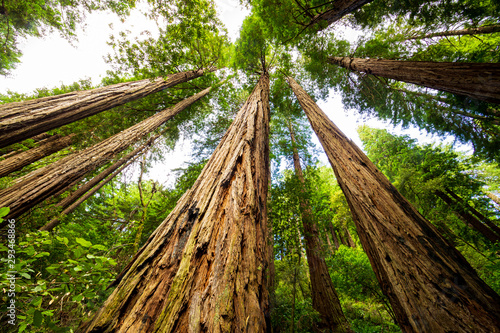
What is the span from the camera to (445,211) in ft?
15.0

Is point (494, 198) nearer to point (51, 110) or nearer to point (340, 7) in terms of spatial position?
point (340, 7)

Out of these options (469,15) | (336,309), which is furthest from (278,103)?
(336,309)

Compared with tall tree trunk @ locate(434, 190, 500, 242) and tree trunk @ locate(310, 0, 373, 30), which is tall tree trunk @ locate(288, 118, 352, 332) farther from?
tree trunk @ locate(310, 0, 373, 30)

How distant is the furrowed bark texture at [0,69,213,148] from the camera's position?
2.02 m

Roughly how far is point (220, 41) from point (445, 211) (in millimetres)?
9542

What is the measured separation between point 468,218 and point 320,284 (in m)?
4.89

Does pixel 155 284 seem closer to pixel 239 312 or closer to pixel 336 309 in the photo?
pixel 239 312

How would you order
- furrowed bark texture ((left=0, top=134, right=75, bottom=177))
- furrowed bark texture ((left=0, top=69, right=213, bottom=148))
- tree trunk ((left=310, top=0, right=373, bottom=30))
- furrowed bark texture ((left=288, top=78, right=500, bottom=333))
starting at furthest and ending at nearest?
tree trunk ((left=310, top=0, right=373, bottom=30)), furrowed bark texture ((left=0, top=134, right=75, bottom=177)), furrowed bark texture ((left=0, top=69, right=213, bottom=148)), furrowed bark texture ((left=288, top=78, right=500, bottom=333))

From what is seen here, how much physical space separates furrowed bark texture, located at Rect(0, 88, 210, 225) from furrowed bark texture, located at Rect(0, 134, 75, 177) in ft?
3.27

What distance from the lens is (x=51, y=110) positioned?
7.70 ft

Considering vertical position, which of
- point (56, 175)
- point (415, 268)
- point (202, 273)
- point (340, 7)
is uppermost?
point (340, 7)

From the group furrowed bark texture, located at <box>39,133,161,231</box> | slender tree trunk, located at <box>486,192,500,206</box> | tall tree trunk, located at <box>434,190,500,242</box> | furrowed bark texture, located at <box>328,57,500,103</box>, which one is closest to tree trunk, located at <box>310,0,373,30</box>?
furrowed bark texture, located at <box>328,57,500,103</box>

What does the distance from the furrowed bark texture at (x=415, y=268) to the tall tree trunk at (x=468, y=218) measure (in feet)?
16.0

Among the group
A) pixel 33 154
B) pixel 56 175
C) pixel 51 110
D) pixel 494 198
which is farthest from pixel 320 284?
pixel 494 198
